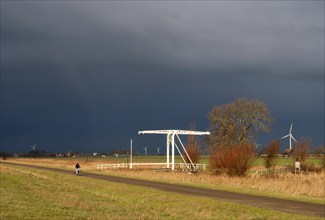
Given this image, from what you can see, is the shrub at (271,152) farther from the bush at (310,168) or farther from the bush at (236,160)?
the bush at (236,160)

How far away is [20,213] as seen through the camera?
18625mm

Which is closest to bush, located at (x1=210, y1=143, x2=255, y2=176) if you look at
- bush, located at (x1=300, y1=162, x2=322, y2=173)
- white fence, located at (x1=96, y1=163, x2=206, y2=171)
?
bush, located at (x1=300, y1=162, x2=322, y2=173)

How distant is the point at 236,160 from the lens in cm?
4638

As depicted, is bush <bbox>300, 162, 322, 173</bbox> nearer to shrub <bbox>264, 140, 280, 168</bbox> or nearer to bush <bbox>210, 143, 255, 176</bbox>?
shrub <bbox>264, 140, 280, 168</bbox>

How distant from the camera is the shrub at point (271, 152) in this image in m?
60.6

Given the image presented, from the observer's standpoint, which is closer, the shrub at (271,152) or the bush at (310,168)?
the bush at (310,168)

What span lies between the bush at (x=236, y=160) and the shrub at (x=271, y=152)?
13.4m

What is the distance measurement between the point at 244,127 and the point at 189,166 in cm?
2320

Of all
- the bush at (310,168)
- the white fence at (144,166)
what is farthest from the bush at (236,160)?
the white fence at (144,166)

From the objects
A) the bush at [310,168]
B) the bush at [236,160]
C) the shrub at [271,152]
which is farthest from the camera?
the shrub at [271,152]

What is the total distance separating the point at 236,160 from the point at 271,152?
51.1 feet

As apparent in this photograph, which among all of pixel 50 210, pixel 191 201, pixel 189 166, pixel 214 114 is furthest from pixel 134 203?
pixel 214 114

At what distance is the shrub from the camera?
60622 mm

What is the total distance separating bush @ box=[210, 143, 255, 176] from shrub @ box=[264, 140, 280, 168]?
44.1ft
